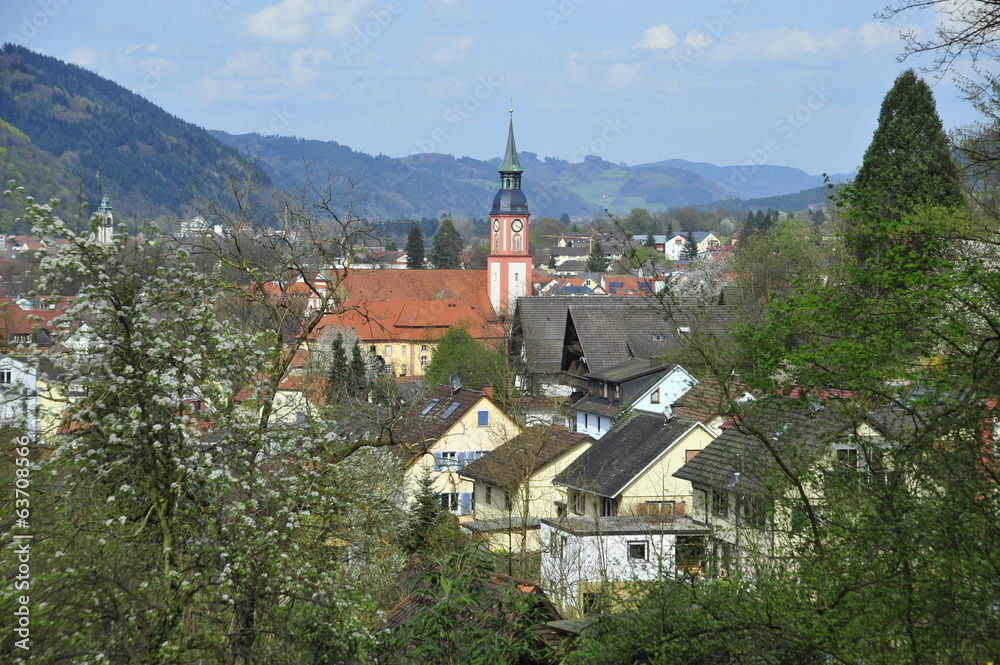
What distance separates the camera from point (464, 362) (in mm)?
41688

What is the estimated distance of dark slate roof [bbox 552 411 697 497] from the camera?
69.6ft

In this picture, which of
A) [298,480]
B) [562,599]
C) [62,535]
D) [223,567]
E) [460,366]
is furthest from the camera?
[460,366]

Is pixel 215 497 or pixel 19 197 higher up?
pixel 19 197

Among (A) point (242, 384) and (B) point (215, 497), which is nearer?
(B) point (215, 497)

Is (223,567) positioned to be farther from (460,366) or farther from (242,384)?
(460,366)

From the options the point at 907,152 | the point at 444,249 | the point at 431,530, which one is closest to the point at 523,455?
the point at 431,530

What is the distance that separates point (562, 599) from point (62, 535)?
1093 cm

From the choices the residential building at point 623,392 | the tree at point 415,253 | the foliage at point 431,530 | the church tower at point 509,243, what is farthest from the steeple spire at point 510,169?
the foliage at point 431,530

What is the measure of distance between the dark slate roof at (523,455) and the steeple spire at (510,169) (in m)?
48.9

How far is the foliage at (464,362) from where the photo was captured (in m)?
40.2

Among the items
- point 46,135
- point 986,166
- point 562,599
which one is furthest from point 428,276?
point 46,135

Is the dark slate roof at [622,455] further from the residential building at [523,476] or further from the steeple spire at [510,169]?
the steeple spire at [510,169]

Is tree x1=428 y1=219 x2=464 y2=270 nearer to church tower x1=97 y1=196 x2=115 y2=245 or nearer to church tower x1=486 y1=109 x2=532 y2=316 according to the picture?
church tower x1=486 y1=109 x2=532 y2=316

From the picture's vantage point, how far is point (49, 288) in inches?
265
